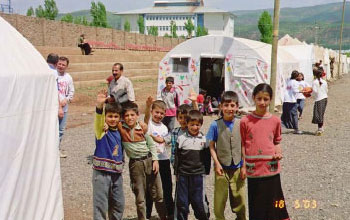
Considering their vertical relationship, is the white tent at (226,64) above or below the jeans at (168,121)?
above

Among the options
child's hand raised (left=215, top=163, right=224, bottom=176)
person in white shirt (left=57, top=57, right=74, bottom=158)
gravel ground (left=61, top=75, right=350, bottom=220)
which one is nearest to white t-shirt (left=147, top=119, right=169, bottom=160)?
child's hand raised (left=215, top=163, right=224, bottom=176)

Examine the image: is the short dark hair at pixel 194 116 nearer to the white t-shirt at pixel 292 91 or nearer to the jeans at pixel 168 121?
the jeans at pixel 168 121

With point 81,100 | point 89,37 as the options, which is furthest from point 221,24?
point 81,100

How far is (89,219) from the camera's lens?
4.79 meters

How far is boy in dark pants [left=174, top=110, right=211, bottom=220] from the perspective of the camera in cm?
412

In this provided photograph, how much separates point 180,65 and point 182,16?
91370 mm

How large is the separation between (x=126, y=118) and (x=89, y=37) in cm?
2523

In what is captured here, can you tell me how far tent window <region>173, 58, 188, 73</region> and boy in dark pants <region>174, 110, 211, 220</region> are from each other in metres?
9.89

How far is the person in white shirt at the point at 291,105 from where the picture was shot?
9870 mm

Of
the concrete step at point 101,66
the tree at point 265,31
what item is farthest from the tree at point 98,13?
the concrete step at point 101,66

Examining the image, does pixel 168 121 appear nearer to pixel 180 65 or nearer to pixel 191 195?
pixel 191 195

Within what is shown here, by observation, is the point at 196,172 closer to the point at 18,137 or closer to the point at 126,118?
the point at 126,118

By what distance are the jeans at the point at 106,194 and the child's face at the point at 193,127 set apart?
78 cm

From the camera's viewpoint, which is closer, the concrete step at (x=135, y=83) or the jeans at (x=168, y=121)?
the jeans at (x=168, y=121)
